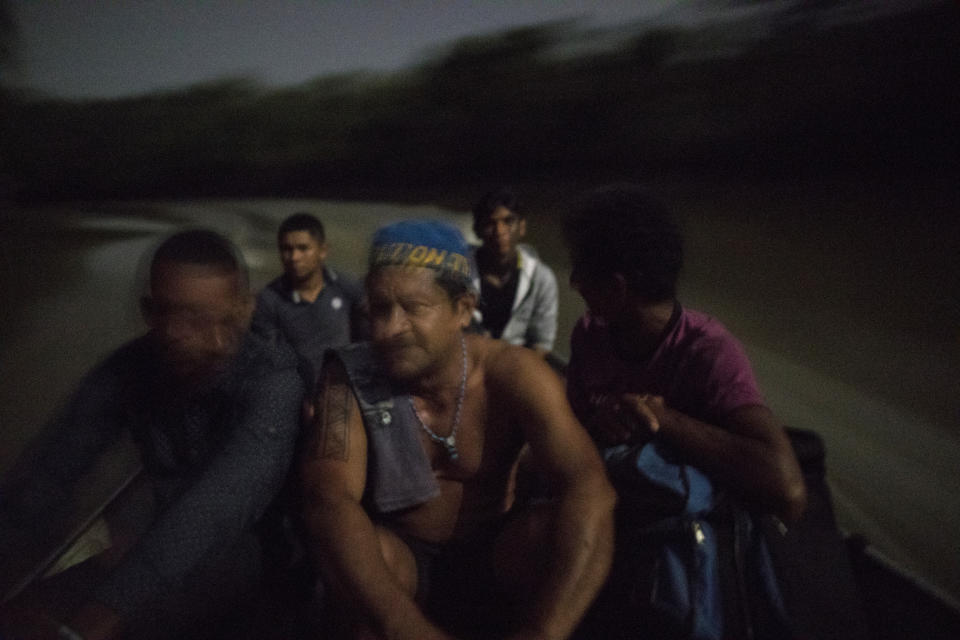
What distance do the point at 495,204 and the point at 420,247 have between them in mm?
1972

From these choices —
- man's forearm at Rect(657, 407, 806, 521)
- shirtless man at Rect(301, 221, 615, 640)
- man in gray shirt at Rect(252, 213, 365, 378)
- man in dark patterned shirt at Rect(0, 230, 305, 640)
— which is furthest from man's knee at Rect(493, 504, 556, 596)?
man in gray shirt at Rect(252, 213, 365, 378)

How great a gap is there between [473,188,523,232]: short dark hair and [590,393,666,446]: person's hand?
198 centimetres

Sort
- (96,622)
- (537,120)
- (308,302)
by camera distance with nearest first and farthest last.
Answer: (96,622)
(308,302)
(537,120)

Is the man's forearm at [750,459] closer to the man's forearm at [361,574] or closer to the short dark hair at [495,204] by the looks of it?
the man's forearm at [361,574]

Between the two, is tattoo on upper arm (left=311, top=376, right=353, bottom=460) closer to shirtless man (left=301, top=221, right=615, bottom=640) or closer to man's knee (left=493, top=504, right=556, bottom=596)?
shirtless man (left=301, top=221, right=615, bottom=640)

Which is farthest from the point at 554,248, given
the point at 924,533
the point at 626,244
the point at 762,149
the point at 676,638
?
the point at 676,638

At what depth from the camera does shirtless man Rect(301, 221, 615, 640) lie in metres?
1.32

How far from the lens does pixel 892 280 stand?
573cm

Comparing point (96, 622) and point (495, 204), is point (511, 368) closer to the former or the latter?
point (96, 622)

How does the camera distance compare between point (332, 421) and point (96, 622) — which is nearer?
point (96, 622)

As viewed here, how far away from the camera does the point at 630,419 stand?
4.93ft

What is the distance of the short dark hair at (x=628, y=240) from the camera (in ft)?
5.47

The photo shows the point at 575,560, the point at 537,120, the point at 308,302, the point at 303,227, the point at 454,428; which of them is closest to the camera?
the point at 575,560

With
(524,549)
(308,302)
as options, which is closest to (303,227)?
(308,302)
